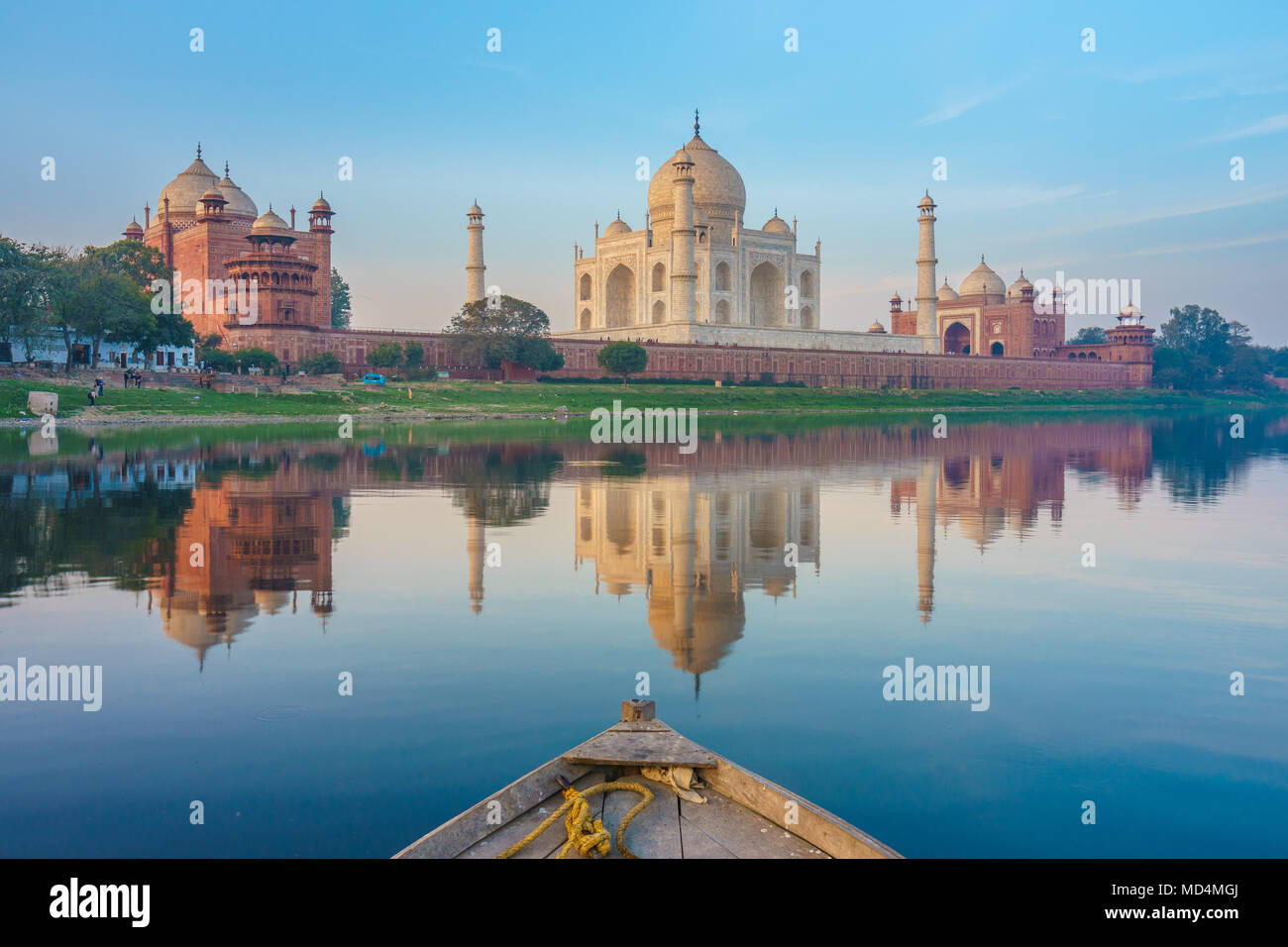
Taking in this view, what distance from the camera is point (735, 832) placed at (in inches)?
164

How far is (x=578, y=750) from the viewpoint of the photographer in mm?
4629

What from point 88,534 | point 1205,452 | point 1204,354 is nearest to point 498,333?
point 1205,452

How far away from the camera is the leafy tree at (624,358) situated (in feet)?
172

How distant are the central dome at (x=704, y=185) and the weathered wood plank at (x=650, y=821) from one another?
203 feet

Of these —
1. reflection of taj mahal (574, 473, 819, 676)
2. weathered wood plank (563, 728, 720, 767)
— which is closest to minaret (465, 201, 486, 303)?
reflection of taj mahal (574, 473, 819, 676)

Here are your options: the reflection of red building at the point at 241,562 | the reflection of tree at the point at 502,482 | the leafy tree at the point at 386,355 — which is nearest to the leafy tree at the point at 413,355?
the leafy tree at the point at 386,355

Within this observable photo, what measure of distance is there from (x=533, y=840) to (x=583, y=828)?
199mm

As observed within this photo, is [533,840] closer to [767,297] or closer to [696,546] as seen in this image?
[696,546]

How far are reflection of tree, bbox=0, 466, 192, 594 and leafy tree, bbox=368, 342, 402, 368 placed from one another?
1248 inches

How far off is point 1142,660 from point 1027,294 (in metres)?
76.4

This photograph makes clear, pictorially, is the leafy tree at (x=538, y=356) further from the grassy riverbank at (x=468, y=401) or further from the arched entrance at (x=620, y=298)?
the arched entrance at (x=620, y=298)

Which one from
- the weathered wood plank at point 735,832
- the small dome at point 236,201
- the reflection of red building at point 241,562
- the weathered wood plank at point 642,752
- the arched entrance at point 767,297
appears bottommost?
the weathered wood plank at point 735,832
